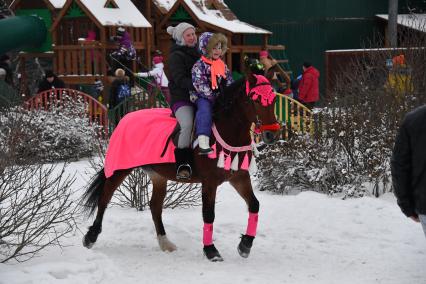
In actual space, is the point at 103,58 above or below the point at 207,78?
below

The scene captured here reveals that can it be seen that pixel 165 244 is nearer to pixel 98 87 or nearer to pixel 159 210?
pixel 159 210

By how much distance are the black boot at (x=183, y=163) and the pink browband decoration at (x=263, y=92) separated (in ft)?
2.89

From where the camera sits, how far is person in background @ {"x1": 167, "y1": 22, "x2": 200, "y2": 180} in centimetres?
625

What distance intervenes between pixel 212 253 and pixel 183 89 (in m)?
1.59

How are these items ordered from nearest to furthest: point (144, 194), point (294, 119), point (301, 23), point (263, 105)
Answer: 1. point (263, 105)
2. point (144, 194)
3. point (294, 119)
4. point (301, 23)

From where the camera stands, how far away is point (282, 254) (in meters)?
6.35

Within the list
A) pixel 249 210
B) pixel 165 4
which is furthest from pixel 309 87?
pixel 249 210

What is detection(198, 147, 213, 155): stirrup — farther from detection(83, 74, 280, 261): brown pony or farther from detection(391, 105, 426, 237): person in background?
detection(391, 105, 426, 237): person in background

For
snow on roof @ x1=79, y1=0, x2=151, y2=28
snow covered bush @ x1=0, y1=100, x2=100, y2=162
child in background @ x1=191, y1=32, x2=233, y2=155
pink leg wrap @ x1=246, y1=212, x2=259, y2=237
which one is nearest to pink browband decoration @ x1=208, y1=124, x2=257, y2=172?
child in background @ x1=191, y1=32, x2=233, y2=155

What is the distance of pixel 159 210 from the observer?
22.1 feet

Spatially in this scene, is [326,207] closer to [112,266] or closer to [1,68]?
[112,266]

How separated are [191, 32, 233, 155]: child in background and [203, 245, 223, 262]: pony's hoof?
890 millimetres

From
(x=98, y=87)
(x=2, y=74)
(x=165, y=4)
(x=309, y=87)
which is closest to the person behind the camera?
(x=98, y=87)

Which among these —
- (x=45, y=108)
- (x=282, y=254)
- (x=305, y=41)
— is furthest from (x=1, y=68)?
(x=282, y=254)
